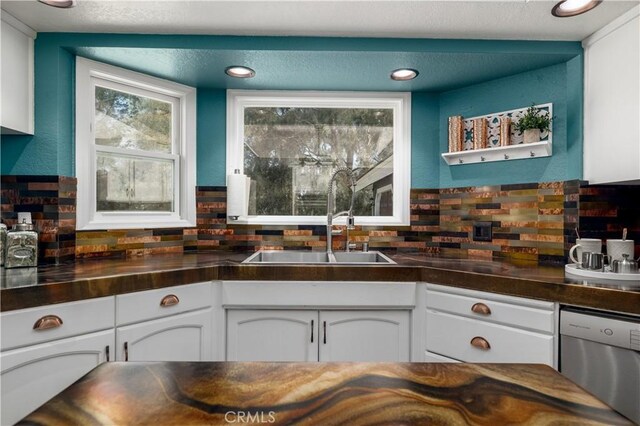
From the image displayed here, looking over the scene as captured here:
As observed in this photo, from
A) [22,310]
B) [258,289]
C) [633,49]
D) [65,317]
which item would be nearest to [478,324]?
[258,289]

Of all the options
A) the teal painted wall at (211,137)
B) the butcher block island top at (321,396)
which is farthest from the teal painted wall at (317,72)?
the butcher block island top at (321,396)

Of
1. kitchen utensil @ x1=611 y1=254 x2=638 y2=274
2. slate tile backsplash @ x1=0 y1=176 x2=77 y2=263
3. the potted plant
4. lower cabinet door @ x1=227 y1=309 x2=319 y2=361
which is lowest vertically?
lower cabinet door @ x1=227 y1=309 x2=319 y2=361

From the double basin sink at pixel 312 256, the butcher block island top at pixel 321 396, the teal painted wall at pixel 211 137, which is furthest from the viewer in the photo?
the teal painted wall at pixel 211 137

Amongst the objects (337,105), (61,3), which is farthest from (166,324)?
(337,105)

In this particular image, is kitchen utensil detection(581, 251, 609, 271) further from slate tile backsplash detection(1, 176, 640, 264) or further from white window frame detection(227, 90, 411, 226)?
white window frame detection(227, 90, 411, 226)

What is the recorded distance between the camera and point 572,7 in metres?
1.70

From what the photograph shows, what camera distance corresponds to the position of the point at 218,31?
77.1 inches

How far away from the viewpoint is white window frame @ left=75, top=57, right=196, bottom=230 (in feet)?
6.90

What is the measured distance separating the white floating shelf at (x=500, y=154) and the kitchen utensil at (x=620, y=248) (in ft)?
2.06

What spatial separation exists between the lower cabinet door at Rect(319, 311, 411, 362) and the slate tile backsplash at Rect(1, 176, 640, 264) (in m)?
0.75

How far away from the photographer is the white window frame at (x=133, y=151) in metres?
2.10

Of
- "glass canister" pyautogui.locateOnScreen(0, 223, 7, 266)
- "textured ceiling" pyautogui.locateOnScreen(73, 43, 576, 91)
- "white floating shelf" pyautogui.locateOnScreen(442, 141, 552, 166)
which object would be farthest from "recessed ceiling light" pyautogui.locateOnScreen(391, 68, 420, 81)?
"glass canister" pyautogui.locateOnScreen(0, 223, 7, 266)

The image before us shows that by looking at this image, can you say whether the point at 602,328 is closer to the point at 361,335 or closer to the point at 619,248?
the point at 619,248

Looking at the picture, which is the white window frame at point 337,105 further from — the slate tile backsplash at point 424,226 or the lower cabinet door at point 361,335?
the lower cabinet door at point 361,335
